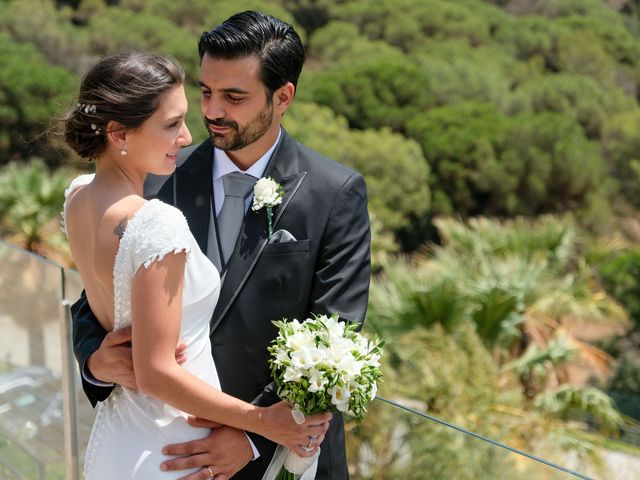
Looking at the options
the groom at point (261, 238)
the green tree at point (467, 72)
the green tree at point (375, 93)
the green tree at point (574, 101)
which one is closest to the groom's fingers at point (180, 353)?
the groom at point (261, 238)

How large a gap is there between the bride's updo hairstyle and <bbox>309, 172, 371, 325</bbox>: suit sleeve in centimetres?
52

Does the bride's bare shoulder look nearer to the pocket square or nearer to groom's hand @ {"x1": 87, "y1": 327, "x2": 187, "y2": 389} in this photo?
groom's hand @ {"x1": 87, "y1": 327, "x2": 187, "y2": 389}

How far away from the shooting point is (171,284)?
1.85 m

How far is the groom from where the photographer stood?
7.11ft

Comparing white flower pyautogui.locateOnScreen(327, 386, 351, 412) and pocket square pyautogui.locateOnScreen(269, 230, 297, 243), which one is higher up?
pocket square pyautogui.locateOnScreen(269, 230, 297, 243)

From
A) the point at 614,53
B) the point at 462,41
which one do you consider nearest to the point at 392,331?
the point at 462,41

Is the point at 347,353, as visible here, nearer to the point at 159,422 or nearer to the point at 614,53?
the point at 159,422

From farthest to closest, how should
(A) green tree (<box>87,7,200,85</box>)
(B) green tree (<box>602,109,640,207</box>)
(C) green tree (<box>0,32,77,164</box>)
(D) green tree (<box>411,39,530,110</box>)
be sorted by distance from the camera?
(A) green tree (<box>87,7,200,85</box>)
(D) green tree (<box>411,39,530,110</box>)
(B) green tree (<box>602,109,640,207</box>)
(C) green tree (<box>0,32,77,164</box>)

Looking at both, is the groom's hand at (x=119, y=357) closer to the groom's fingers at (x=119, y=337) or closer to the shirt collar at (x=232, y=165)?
the groom's fingers at (x=119, y=337)

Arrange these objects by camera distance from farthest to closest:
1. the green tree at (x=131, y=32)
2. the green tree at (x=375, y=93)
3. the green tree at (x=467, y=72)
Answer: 1. the green tree at (x=131, y=32)
2. the green tree at (x=467, y=72)
3. the green tree at (x=375, y=93)

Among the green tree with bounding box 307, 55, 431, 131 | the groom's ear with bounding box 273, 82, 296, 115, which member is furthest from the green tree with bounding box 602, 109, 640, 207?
the groom's ear with bounding box 273, 82, 296, 115

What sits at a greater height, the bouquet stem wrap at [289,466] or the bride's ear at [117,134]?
the bride's ear at [117,134]

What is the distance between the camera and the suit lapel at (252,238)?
86.7 inches

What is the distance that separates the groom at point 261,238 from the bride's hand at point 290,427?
0.12m
